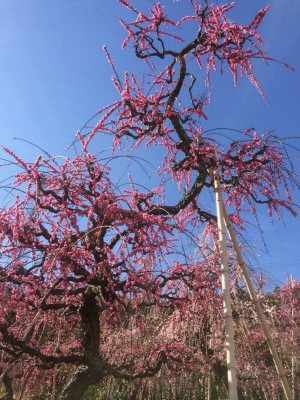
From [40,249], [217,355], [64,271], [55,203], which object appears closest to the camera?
[64,271]

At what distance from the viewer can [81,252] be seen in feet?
7.36

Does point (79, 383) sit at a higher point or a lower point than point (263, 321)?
lower

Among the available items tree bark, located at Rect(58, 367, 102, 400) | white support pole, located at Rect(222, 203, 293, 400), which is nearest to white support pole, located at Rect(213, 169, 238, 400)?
white support pole, located at Rect(222, 203, 293, 400)

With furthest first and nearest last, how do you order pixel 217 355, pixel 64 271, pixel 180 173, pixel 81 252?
pixel 217 355 → pixel 180 173 → pixel 81 252 → pixel 64 271

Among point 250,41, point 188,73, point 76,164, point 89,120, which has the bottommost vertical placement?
point 76,164

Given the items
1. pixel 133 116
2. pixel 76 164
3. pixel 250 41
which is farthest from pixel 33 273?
pixel 250 41

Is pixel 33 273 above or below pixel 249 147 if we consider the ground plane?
below

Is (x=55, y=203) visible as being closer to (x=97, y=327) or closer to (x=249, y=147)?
(x=97, y=327)

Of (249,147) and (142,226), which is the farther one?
(249,147)

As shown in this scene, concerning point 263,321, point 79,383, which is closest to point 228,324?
point 263,321

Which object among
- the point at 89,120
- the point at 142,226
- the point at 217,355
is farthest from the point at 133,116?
the point at 217,355

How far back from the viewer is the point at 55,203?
104 inches

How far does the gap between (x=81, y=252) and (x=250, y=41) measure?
6.97ft

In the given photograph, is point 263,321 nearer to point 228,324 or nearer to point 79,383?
point 228,324
